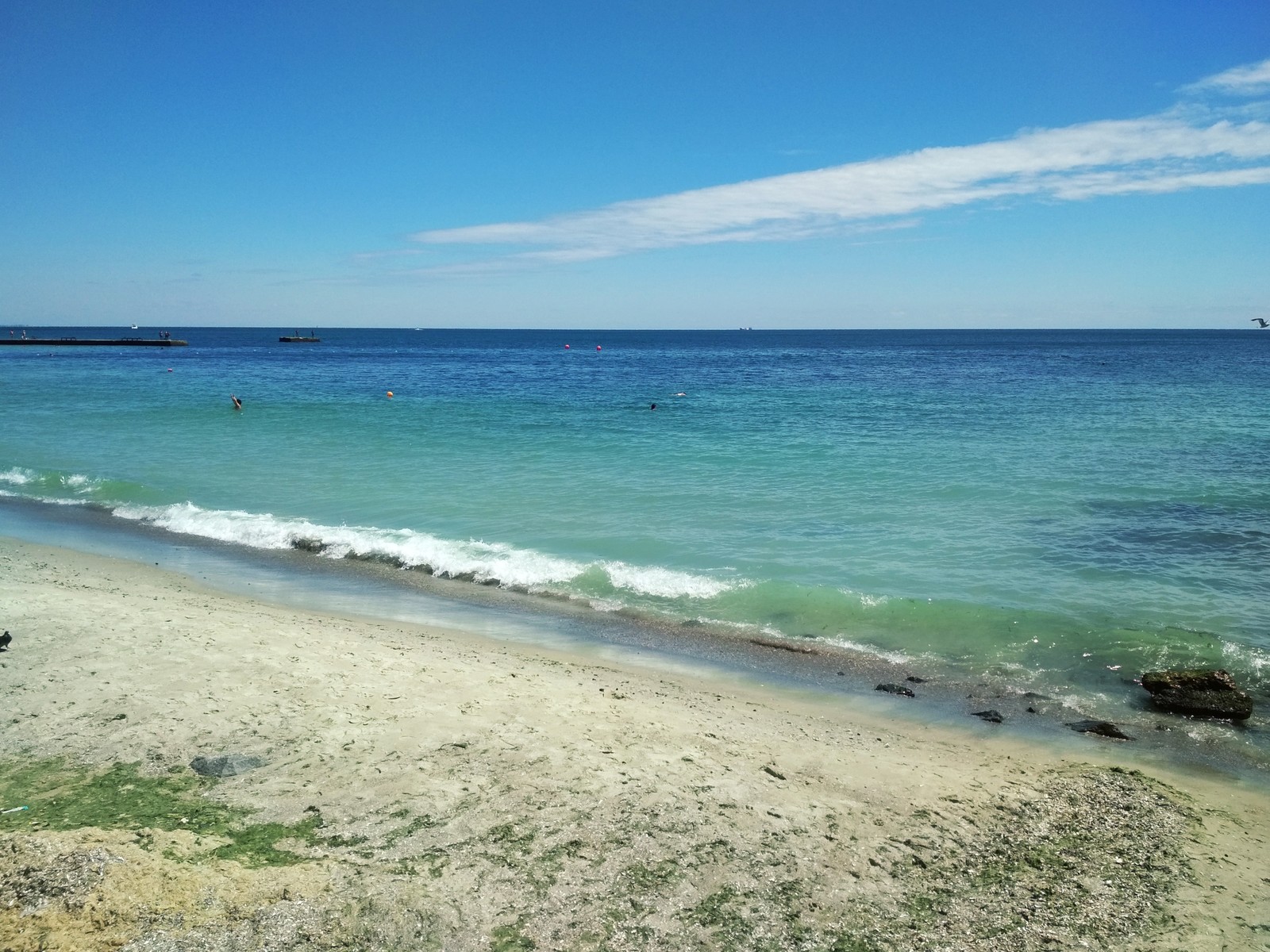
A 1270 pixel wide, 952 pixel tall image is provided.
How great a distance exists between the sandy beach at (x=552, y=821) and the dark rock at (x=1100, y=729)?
20 cm

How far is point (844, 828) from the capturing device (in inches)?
245

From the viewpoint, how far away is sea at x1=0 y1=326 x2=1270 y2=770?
11.1 meters

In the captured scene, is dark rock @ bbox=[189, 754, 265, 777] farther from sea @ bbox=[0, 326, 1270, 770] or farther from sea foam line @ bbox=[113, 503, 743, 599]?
sea foam line @ bbox=[113, 503, 743, 599]

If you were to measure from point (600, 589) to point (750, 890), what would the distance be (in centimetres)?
824

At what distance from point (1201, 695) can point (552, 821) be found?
7851 mm

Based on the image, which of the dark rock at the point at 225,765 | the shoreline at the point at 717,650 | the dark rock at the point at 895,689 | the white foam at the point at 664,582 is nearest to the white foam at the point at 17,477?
the shoreline at the point at 717,650

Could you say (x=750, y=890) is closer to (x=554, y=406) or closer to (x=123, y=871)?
(x=123, y=871)

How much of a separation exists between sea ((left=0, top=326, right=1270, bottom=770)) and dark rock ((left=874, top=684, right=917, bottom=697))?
0.65 feet

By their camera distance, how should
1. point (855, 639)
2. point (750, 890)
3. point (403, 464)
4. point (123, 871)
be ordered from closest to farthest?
point (123, 871) < point (750, 890) < point (855, 639) < point (403, 464)

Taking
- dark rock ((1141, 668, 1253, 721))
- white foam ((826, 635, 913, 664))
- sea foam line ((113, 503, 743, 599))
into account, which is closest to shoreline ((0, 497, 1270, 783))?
white foam ((826, 635, 913, 664))

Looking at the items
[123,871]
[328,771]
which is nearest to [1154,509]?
→ [328,771]

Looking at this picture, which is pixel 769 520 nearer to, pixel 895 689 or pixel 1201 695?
pixel 895 689

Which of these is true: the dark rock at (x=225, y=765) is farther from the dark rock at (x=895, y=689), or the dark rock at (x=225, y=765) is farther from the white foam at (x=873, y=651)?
the white foam at (x=873, y=651)

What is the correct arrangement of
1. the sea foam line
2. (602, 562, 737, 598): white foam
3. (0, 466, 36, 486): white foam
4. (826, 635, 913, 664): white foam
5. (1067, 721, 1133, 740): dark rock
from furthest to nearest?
→ (0, 466, 36, 486): white foam → the sea foam line → (602, 562, 737, 598): white foam → (826, 635, 913, 664): white foam → (1067, 721, 1133, 740): dark rock
